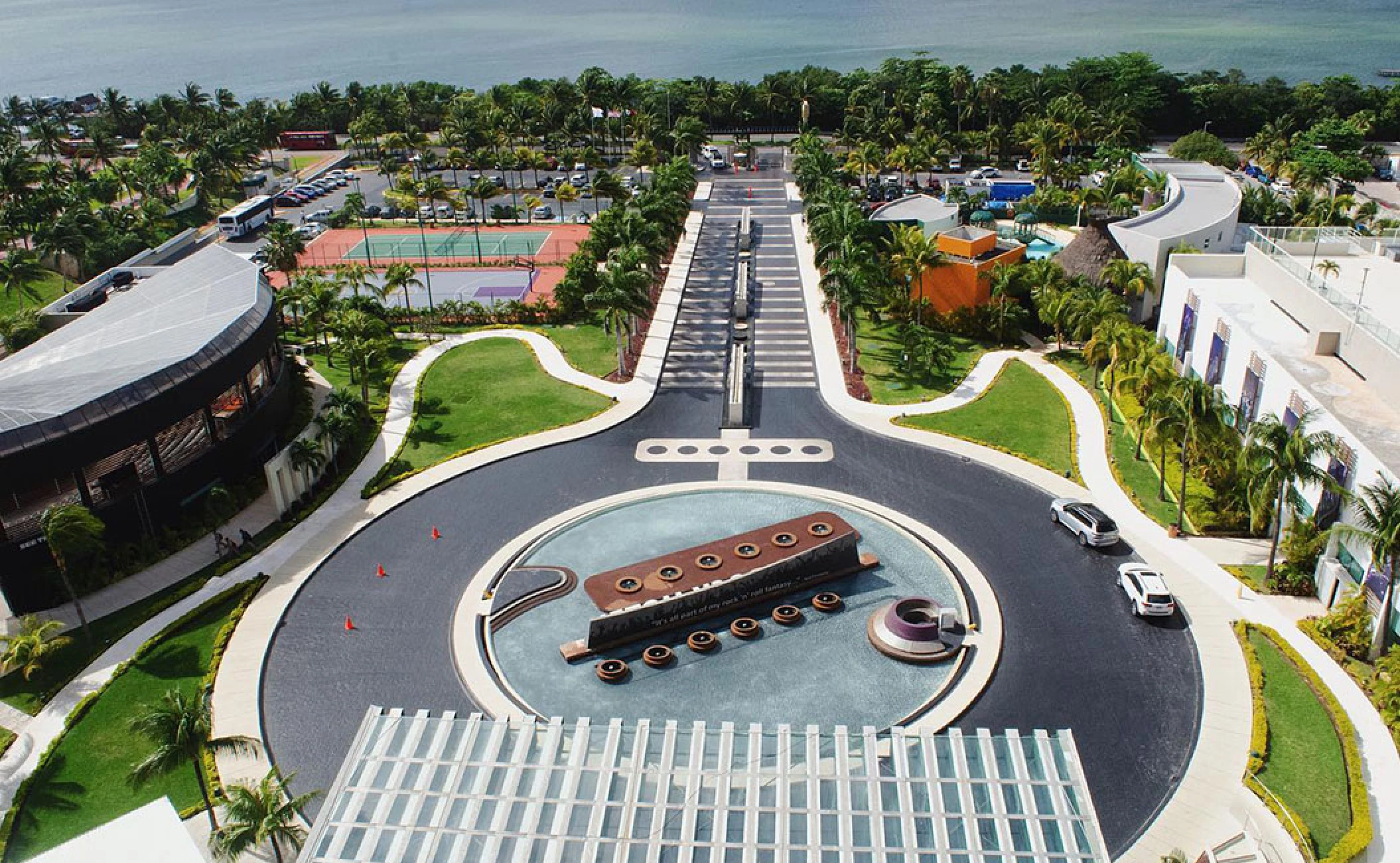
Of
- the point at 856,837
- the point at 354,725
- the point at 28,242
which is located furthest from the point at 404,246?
the point at 856,837

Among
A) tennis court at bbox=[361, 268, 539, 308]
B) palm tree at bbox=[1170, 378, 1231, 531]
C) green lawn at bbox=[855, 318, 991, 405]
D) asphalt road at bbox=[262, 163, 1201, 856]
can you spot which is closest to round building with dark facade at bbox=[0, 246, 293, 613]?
asphalt road at bbox=[262, 163, 1201, 856]

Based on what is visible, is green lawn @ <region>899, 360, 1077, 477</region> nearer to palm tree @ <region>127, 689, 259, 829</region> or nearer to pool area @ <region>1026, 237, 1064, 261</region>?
pool area @ <region>1026, 237, 1064, 261</region>

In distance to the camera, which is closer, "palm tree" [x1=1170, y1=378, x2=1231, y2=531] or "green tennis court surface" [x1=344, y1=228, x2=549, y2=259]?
"palm tree" [x1=1170, y1=378, x2=1231, y2=531]

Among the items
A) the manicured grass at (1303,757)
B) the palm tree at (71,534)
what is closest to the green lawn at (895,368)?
the manicured grass at (1303,757)

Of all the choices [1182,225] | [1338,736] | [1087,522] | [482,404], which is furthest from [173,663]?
[1182,225]

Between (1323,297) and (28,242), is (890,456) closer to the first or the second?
(1323,297)

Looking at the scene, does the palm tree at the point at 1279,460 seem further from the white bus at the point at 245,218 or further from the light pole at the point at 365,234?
the white bus at the point at 245,218
